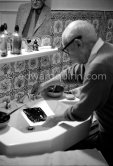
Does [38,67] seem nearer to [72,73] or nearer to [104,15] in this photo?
[72,73]

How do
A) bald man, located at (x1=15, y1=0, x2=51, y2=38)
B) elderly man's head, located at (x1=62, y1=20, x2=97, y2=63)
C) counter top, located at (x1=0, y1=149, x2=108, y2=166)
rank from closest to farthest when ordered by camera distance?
counter top, located at (x1=0, y1=149, x2=108, y2=166), elderly man's head, located at (x1=62, y1=20, x2=97, y2=63), bald man, located at (x1=15, y1=0, x2=51, y2=38)

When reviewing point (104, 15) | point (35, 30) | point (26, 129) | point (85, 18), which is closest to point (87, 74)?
point (26, 129)

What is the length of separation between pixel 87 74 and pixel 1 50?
758 millimetres

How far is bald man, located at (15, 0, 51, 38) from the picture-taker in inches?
83.2

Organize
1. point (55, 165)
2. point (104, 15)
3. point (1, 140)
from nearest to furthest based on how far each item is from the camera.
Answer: point (55, 165) < point (1, 140) < point (104, 15)

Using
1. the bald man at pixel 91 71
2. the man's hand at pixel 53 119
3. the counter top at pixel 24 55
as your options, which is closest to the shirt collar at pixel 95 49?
the bald man at pixel 91 71

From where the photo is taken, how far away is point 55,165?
60.6 inches

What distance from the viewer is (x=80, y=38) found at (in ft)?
5.42

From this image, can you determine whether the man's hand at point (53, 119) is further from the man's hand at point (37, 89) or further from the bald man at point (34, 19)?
the bald man at point (34, 19)

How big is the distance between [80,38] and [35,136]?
2.63ft

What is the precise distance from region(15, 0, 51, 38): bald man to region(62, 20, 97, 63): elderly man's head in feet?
1.97

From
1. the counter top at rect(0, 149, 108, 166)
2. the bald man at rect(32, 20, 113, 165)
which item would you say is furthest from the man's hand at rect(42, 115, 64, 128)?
the counter top at rect(0, 149, 108, 166)

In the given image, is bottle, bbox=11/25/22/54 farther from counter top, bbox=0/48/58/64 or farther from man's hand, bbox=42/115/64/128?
man's hand, bbox=42/115/64/128

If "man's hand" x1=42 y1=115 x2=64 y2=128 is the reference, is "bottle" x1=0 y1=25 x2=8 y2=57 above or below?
above
